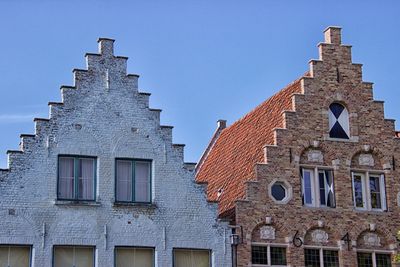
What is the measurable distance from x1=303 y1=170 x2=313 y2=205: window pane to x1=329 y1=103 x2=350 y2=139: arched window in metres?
1.59

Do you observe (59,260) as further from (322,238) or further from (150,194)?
(322,238)

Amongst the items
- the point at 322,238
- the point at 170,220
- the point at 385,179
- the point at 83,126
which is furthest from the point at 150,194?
the point at 385,179

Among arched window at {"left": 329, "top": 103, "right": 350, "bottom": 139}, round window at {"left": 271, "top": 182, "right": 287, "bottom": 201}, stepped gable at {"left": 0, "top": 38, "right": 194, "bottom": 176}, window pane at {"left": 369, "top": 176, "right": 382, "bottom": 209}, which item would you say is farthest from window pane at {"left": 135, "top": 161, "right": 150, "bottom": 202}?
window pane at {"left": 369, "top": 176, "right": 382, "bottom": 209}

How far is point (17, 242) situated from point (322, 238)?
9.80m

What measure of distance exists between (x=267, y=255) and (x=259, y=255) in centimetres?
A: 26

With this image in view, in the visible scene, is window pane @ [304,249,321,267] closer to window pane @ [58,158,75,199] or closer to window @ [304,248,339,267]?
window @ [304,248,339,267]

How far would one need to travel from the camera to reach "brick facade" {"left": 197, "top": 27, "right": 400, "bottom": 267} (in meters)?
32.3

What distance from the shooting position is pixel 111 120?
32.1 m

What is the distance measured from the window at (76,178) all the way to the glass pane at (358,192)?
8800 mm

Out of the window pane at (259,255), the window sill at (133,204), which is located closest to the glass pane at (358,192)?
the window pane at (259,255)

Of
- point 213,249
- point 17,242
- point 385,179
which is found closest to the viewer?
point 17,242

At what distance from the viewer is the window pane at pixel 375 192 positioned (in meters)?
33.8

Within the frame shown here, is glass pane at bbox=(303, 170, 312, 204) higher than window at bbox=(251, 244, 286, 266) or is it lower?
higher

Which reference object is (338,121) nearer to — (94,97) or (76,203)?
(94,97)
